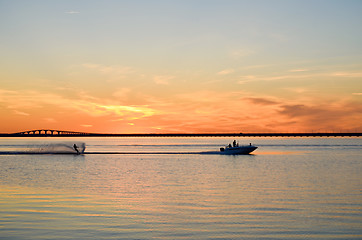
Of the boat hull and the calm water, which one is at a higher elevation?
the boat hull

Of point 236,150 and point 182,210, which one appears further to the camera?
point 236,150

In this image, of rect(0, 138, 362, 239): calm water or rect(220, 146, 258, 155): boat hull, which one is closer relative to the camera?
rect(0, 138, 362, 239): calm water

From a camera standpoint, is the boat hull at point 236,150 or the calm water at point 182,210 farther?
the boat hull at point 236,150

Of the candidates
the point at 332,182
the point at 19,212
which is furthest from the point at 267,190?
the point at 19,212

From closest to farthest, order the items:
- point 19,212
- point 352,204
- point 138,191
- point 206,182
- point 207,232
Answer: point 207,232 < point 19,212 < point 352,204 < point 138,191 < point 206,182

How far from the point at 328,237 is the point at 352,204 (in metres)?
10.5

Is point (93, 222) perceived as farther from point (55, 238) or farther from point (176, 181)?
point (176, 181)

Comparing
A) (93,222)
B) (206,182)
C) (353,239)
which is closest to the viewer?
(353,239)

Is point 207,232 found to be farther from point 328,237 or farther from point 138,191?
point 138,191

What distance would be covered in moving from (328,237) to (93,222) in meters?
12.8

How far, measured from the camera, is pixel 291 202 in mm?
30422

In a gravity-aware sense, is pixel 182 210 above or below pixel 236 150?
below

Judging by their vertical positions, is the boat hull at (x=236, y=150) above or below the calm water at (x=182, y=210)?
above

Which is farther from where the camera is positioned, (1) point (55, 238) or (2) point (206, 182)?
(2) point (206, 182)
